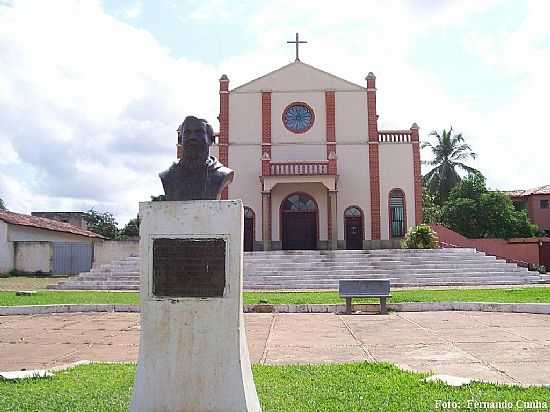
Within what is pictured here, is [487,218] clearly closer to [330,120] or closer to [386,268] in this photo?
[330,120]

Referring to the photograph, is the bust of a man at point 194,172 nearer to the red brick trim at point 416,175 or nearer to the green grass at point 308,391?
the green grass at point 308,391

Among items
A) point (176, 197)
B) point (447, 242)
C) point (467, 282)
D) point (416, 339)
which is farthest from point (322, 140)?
point (176, 197)

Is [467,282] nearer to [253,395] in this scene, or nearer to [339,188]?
[339,188]

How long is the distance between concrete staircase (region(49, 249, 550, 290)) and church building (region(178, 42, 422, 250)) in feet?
19.8

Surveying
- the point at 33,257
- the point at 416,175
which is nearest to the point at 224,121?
the point at 416,175

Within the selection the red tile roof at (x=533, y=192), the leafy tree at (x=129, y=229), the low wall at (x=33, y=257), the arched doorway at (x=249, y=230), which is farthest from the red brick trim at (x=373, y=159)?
the leafy tree at (x=129, y=229)

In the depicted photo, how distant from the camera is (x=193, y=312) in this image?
4.38 m

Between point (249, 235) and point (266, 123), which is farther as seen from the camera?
point (266, 123)

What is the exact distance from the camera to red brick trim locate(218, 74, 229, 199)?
29.6m

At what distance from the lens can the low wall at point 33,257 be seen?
1040 inches

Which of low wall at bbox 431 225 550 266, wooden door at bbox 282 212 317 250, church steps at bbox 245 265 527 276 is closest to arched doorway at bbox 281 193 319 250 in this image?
wooden door at bbox 282 212 317 250

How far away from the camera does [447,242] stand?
28.6 m

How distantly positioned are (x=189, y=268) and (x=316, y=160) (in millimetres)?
25085

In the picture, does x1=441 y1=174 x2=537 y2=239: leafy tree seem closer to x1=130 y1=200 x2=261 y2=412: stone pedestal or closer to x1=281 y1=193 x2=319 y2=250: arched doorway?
x1=281 y1=193 x2=319 y2=250: arched doorway
